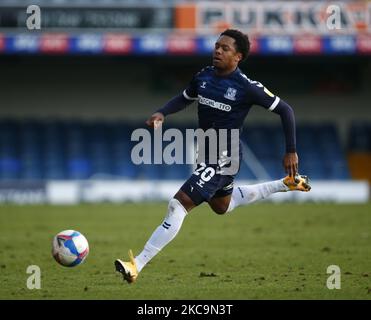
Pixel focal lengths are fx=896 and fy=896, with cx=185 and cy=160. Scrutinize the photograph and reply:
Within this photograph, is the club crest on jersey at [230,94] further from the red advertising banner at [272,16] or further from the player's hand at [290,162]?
the red advertising banner at [272,16]

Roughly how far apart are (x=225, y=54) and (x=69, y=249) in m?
2.66

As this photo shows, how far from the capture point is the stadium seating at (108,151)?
27.0 metres

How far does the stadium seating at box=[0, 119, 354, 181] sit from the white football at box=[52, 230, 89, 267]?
1695 centimetres

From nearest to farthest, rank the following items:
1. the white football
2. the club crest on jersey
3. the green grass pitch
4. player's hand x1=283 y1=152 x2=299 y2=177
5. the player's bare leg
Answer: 1. the green grass pitch
2. player's hand x1=283 y1=152 x2=299 y2=177
3. the club crest on jersey
4. the white football
5. the player's bare leg

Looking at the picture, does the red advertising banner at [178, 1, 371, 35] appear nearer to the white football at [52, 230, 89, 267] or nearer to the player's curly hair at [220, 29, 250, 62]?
the player's curly hair at [220, 29, 250, 62]

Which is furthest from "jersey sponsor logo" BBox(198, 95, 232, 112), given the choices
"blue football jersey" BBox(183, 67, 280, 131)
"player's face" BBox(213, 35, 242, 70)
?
"player's face" BBox(213, 35, 242, 70)

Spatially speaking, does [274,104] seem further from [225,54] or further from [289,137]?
[225,54]

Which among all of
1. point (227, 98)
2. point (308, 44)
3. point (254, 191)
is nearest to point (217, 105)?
point (227, 98)

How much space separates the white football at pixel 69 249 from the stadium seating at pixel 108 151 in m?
16.9

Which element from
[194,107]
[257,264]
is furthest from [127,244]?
[194,107]

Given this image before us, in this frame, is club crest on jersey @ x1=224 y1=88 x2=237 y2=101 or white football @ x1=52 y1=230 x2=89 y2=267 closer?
club crest on jersey @ x1=224 y1=88 x2=237 y2=101

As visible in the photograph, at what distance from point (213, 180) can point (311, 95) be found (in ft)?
68.2

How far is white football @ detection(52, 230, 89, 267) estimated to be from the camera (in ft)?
31.5

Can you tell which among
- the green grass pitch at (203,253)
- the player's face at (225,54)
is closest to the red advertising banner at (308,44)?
the green grass pitch at (203,253)
